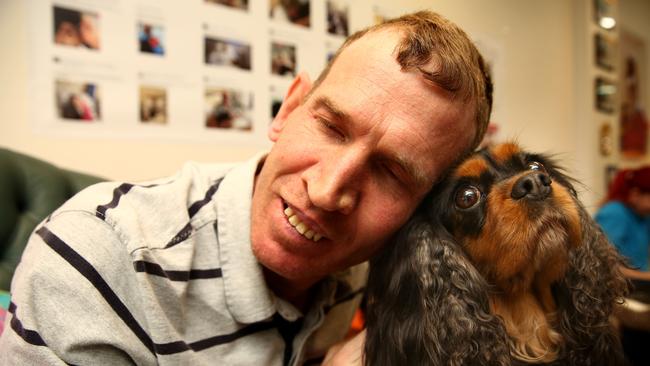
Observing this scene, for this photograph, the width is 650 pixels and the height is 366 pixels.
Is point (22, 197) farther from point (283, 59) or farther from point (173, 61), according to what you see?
point (283, 59)

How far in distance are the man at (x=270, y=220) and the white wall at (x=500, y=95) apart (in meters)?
0.69

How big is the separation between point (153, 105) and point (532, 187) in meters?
1.30

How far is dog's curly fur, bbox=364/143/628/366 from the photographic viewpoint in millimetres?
988

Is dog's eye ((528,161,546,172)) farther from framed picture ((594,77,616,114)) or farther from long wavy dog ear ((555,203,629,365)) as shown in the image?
framed picture ((594,77,616,114))

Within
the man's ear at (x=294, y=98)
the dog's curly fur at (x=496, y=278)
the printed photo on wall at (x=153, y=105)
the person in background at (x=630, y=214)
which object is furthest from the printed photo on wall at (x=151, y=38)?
the person in background at (x=630, y=214)

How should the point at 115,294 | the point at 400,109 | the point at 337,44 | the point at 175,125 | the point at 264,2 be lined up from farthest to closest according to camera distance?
the point at 337,44 → the point at 264,2 → the point at 175,125 → the point at 400,109 → the point at 115,294

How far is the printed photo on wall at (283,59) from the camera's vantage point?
6.63ft

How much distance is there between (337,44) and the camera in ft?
7.26

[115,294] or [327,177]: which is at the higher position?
[327,177]

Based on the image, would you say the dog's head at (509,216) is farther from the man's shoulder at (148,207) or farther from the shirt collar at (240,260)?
the man's shoulder at (148,207)

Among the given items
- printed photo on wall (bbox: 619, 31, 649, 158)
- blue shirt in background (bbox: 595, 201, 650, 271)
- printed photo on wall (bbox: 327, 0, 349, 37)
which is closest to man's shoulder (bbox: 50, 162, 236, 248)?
printed photo on wall (bbox: 327, 0, 349, 37)

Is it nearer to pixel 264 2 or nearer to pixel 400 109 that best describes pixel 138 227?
pixel 400 109

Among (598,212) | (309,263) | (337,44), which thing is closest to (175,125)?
(337,44)

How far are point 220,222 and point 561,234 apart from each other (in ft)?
2.31
